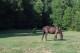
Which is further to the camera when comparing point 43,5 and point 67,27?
point 43,5

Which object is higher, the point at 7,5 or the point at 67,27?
the point at 7,5

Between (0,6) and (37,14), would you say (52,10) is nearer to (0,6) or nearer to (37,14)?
(37,14)

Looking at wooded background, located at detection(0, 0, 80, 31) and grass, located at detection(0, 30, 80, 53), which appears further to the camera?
wooded background, located at detection(0, 0, 80, 31)

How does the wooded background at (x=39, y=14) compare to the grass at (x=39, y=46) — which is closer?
the grass at (x=39, y=46)

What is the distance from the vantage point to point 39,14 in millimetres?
76875

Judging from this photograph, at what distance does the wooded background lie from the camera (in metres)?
64.1

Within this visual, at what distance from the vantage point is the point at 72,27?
217 feet

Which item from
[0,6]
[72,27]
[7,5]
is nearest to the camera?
[0,6]

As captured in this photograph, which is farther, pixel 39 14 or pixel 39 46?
pixel 39 14

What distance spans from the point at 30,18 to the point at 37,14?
93.2 inches

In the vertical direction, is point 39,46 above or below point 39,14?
above

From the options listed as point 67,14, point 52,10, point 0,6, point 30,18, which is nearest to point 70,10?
point 67,14

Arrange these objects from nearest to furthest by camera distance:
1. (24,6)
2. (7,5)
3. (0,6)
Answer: (0,6) → (7,5) → (24,6)

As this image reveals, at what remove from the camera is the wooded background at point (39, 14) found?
64.1 m
